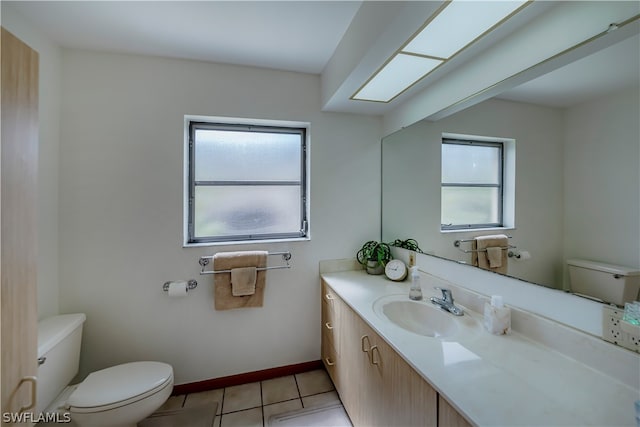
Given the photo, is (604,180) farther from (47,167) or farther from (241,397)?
(47,167)

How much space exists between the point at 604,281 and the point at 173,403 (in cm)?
248

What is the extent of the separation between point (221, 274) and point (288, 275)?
0.51 meters

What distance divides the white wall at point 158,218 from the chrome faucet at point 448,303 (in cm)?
95

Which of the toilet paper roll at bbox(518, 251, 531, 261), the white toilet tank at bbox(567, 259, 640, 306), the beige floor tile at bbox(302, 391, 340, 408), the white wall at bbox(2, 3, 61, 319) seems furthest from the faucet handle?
the white wall at bbox(2, 3, 61, 319)

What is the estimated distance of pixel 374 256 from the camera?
205cm

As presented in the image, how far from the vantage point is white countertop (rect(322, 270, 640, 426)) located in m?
0.67

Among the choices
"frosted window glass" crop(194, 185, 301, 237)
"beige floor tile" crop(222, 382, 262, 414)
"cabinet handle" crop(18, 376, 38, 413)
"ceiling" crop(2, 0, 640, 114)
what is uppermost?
"ceiling" crop(2, 0, 640, 114)

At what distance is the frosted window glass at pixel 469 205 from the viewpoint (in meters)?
1.32

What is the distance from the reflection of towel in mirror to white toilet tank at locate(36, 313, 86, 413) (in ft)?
7.54

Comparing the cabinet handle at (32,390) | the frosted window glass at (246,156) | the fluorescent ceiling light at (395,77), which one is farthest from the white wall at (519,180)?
the cabinet handle at (32,390)

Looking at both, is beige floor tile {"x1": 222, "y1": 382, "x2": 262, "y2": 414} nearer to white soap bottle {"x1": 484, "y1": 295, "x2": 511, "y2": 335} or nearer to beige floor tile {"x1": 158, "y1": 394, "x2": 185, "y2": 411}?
beige floor tile {"x1": 158, "y1": 394, "x2": 185, "y2": 411}

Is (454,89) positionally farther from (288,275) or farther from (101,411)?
(101,411)

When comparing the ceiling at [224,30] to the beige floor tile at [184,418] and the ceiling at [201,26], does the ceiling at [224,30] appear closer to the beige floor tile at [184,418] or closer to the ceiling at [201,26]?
the ceiling at [201,26]

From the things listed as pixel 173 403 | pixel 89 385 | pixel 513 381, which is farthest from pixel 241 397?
pixel 513 381
